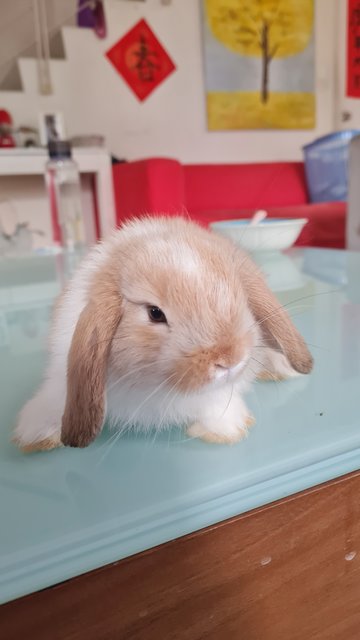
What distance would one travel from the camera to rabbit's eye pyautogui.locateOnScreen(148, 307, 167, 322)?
1.11 ft

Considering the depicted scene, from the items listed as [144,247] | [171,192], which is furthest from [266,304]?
[171,192]

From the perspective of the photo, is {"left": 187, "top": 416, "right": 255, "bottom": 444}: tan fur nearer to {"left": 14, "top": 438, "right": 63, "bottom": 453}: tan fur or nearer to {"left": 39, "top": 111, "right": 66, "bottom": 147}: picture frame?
{"left": 14, "top": 438, "right": 63, "bottom": 453}: tan fur

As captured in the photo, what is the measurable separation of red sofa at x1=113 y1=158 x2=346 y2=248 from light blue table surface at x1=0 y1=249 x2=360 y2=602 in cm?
152

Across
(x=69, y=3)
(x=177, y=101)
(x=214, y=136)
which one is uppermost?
(x=69, y=3)

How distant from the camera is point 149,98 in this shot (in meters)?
2.87

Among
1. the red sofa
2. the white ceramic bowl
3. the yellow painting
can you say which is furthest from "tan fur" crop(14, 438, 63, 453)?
the yellow painting

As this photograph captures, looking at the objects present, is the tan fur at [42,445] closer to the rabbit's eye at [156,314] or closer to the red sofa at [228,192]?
the rabbit's eye at [156,314]

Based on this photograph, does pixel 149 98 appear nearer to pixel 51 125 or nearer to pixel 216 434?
pixel 51 125

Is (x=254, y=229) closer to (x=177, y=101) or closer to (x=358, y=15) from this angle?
(x=177, y=101)

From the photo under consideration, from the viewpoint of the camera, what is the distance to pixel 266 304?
38cm

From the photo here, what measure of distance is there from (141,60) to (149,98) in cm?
21

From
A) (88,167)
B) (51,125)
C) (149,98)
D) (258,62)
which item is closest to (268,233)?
(88,167)

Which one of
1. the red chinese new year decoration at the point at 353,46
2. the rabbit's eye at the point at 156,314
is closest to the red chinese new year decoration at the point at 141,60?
the red chinese new year decoration at the point at 353,46

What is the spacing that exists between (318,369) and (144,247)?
0.24m
